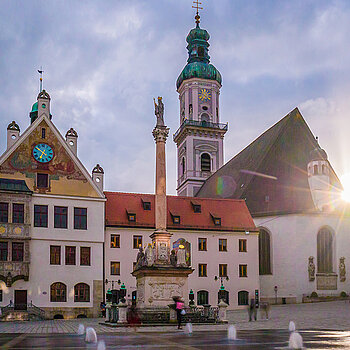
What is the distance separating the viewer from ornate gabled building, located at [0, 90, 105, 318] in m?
44.0

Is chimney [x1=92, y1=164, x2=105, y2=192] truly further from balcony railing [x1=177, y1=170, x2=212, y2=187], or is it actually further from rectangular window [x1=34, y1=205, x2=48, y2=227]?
balcony railing [x1=177, y1=170, x2=212, y2=187]

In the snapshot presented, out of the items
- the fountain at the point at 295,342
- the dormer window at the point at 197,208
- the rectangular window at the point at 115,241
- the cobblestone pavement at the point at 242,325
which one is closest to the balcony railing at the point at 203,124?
the dormer window at the point at 197,208

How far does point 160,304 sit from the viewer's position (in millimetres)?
30109

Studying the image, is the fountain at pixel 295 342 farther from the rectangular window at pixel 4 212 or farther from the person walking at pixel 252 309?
the rectangular window at pixel 4 212

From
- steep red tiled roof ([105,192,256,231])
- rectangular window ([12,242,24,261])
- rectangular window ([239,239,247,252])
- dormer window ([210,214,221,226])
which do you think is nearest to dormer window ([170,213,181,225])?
steep red tiled roof ([105,192,256,231])

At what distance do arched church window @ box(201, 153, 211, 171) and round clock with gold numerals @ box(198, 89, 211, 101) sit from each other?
8.14 meters

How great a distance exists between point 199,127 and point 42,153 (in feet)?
127

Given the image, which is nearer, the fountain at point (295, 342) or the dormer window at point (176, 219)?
the fountain at point (295, 342)

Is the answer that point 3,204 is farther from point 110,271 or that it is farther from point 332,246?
point 332,246

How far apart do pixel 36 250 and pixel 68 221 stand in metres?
3.37

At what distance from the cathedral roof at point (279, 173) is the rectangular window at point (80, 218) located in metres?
17.7

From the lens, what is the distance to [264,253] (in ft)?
180

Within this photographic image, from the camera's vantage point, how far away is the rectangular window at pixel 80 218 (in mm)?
46781

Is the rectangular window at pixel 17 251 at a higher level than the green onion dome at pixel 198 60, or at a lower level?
lower
